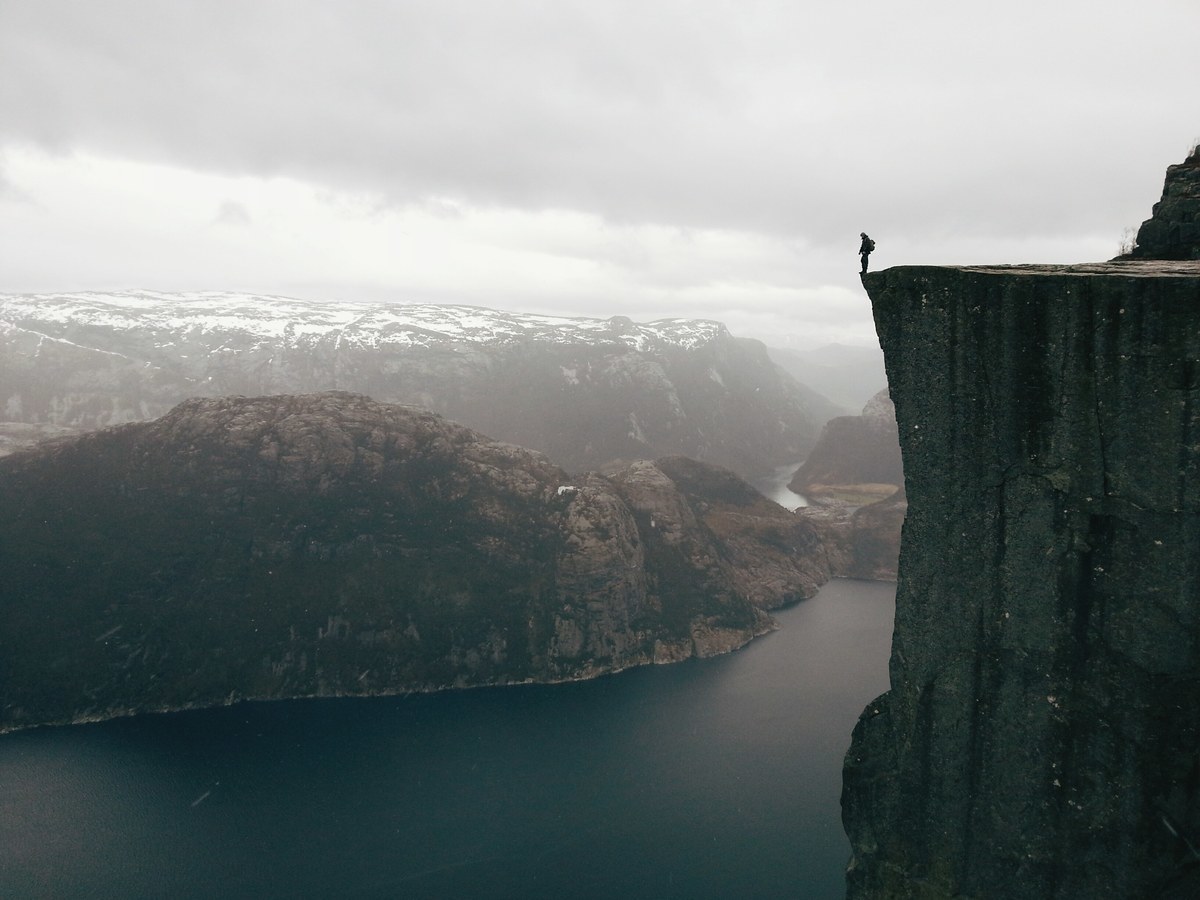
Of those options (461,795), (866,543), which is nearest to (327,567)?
(461,795)

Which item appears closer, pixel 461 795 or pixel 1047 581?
pixel 1047 581

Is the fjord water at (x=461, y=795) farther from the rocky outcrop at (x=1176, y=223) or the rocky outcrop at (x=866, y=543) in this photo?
the rocky outcrop at (x=866, y=543)

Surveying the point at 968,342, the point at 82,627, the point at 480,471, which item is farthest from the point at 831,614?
the point at 82,627

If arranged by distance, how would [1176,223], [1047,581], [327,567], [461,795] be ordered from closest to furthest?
[1047,581], [1176,223], [461,795], [327,567]

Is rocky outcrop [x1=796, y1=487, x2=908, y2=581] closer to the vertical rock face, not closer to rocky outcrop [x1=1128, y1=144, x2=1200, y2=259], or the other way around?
rocky outcrop [x1=1128, y1=144, x2=1200, y2=259]

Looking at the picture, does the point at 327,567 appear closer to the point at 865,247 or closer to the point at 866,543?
the point at 865,247

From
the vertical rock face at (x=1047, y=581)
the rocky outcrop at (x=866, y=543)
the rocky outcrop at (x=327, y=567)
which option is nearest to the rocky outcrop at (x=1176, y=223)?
the vertical rock face at (x=1047, y=581)

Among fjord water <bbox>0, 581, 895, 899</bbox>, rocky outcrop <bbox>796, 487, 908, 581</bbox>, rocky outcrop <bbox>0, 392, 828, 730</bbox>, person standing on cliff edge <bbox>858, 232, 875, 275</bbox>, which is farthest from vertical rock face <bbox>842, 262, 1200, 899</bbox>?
rocky outcrop <bbox>796, 487, 908, 581</bbox>

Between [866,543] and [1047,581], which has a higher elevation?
[1047,581]
